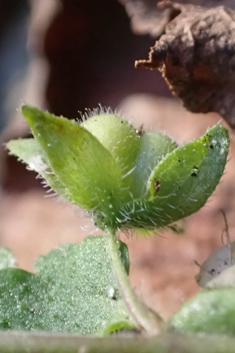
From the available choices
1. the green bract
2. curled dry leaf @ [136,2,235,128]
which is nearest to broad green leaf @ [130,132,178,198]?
the green bract

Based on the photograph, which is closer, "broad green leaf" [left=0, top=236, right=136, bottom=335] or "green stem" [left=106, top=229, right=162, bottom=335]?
"green stem" [left=106, top=229, right=162, bottom=335]

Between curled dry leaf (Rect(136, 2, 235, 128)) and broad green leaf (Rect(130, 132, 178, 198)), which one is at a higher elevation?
curled dry leaf (Rect(136, 2, 235, 128))

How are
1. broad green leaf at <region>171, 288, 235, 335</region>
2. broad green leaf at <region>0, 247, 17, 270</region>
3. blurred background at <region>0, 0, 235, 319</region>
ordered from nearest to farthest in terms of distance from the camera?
1. broad green leaf at <region>171, 288, 235, 335</region>
2. broad green leaf at <region>0, 247, 17, 270</region>
3. blurred background at <region>0, 0, 235, 319</region>

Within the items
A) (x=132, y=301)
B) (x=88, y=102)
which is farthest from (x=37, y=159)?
(x=88, y=102)

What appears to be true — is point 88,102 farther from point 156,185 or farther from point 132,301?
point 132,301

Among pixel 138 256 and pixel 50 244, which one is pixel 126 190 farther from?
pixel 50 244

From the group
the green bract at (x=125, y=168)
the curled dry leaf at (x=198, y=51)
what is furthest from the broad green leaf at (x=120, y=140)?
the curled dry leaf at (x=198, y=51)

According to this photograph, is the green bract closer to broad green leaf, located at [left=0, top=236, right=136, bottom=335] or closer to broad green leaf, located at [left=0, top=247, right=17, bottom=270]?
broad green leaf, located at [left=0, top=236, right=136, bottom=335]
